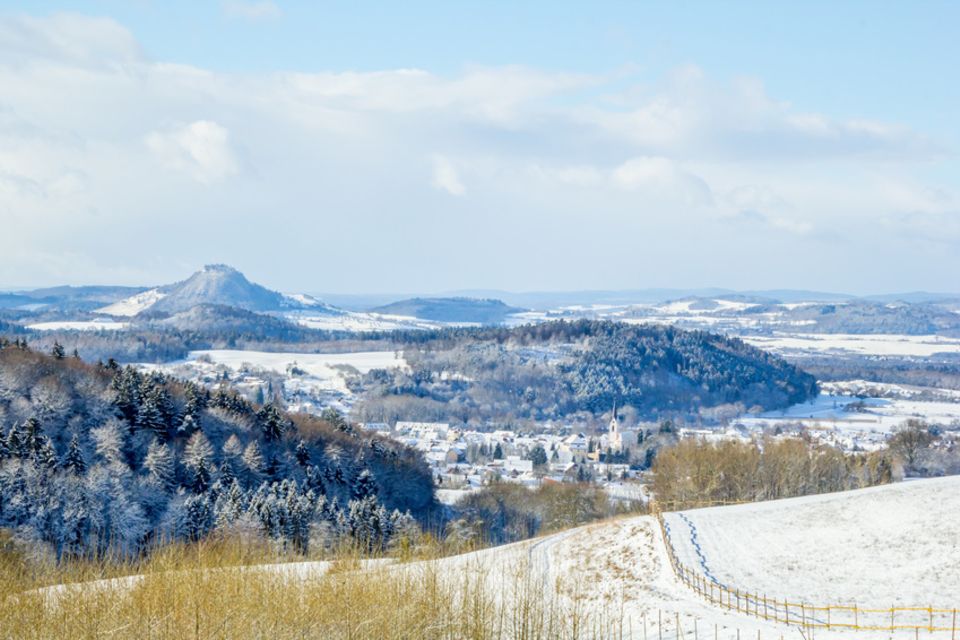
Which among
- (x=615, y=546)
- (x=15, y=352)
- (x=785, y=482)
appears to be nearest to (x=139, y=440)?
(x=15, y=352)

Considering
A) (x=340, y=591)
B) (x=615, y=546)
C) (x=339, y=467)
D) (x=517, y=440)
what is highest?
(x=340, y=591)

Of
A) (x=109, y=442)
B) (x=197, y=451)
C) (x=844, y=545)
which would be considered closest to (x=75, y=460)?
(x=109, y=442)

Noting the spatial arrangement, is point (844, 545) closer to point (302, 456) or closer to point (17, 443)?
point (17, 443)

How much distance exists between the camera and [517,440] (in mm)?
158750

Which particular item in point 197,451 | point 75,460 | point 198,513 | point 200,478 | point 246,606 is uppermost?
point 246,606

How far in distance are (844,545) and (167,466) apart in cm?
5049

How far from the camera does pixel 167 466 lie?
218 feet

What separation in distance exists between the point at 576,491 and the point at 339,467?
24240mm

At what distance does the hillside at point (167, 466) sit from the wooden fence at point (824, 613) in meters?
19.5

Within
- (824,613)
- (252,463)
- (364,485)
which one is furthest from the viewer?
(364,485)

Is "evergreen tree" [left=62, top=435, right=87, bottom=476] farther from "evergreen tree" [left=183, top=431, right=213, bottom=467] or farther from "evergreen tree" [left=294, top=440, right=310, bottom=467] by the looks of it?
"evergreen tree" [left=294, top=440, right=310, bottom=467]

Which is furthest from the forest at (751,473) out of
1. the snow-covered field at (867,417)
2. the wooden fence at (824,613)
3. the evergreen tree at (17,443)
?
the snow-covered field at (867,417)

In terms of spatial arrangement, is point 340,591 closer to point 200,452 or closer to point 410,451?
point 200,452

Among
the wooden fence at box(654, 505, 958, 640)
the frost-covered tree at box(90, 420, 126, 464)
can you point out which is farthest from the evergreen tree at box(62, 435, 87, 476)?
the wooden fence at box(654, 505, 958, 640)
